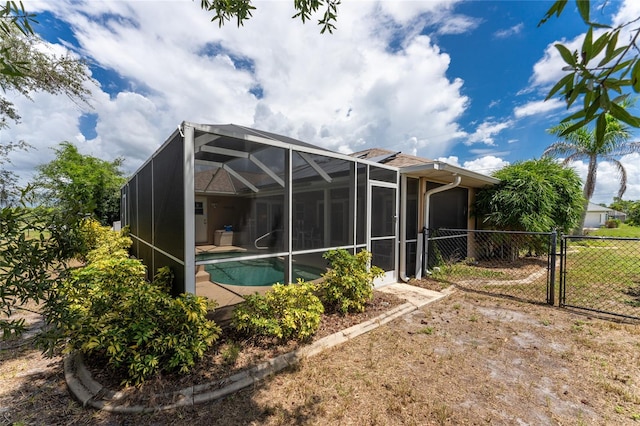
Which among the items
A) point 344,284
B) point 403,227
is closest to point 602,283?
point 403,227

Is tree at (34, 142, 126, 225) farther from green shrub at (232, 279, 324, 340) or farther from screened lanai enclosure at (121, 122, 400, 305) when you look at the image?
green shrub at (232, 279, 324, 340)

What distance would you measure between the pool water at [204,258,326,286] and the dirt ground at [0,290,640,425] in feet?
4.53

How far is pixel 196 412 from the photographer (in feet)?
7.27

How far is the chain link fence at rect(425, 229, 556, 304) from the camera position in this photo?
17.8 feet

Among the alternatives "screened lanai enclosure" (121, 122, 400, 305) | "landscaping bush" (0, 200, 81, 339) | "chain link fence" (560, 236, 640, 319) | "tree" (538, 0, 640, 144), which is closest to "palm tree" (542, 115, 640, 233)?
"chain link fence" (560, 236, 640, 319)

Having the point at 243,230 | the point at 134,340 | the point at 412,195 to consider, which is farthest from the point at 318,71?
the point at 134,340

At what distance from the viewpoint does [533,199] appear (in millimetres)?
7539

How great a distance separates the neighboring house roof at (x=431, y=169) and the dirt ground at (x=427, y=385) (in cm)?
305

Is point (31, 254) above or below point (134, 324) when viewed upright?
above

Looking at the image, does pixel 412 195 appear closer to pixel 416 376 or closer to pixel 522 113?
pixel 416 376

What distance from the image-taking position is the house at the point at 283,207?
338 centimetres

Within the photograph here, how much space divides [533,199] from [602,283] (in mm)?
2522

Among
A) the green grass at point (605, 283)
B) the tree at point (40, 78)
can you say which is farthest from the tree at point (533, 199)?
the tree at point (40, 78)

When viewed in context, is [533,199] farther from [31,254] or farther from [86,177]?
[86,177]
